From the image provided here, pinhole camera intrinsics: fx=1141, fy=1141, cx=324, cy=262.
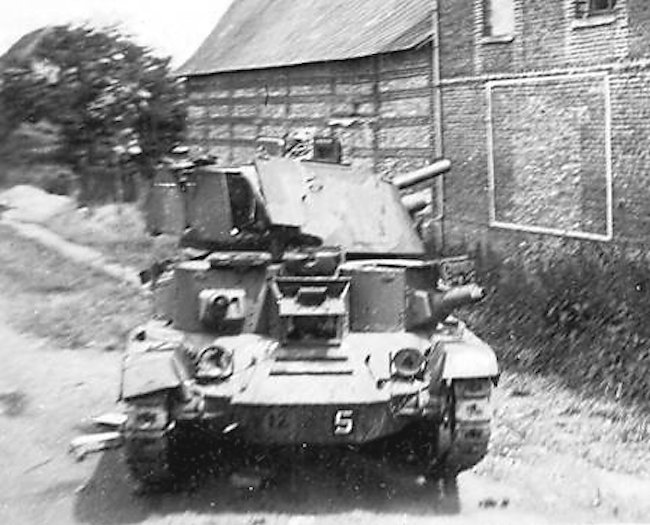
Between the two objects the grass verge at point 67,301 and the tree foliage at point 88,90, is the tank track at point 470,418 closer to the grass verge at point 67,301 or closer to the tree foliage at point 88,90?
the grass verge at point 67,301

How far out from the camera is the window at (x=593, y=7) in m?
12.4

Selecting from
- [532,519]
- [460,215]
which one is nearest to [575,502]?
[532,519]

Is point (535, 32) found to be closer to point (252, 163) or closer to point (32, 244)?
point (252, 163)

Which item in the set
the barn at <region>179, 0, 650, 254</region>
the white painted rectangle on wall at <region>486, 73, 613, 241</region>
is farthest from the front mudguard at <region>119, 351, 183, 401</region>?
the white painted rectangle on wall at <region>486, 73, 613, 241</region>

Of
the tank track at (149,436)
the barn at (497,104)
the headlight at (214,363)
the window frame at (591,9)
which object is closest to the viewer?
the tank track at (149,436)

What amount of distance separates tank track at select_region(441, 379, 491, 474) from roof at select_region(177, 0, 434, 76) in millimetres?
9465

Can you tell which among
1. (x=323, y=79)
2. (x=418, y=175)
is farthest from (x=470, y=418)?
(x=323, y=79)

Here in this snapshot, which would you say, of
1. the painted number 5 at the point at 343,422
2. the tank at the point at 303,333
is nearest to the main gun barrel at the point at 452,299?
the tank at the point at 303,333

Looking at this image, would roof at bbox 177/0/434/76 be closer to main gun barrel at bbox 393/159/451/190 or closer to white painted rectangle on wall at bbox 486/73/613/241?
white painted rectangle on wall at bbox 486/73/613/241

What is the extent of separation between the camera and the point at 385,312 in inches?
332

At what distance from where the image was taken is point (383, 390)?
7.55m

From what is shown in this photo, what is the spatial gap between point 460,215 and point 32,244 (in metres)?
9.94

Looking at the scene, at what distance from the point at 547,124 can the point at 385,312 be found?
570 centimetres

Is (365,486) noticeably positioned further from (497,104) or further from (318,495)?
(497,104)
